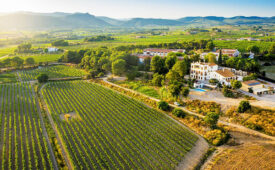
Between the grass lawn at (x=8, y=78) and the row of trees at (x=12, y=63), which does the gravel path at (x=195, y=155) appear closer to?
the grass lawn at (x=8, y=78)

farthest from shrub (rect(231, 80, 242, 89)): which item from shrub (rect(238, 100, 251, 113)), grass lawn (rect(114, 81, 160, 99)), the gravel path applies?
the gravel path

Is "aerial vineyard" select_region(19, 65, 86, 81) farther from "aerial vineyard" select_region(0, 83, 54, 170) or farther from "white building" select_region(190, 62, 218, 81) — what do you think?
"white building" select_region(190, 62, 218, 81)

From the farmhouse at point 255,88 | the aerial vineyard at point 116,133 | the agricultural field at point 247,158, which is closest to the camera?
the agricultural field at point 247,158

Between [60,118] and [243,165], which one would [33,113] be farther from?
[243,165]

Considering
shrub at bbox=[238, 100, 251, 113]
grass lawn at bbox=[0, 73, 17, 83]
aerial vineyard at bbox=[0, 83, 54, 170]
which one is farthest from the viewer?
grass lawn at bbox=[0, 73, 17, 83]

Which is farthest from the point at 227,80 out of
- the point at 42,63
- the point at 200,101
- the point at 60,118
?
the point at 42,63

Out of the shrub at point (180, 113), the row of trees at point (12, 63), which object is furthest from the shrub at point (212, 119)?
the row of trees at point (12, 63)
